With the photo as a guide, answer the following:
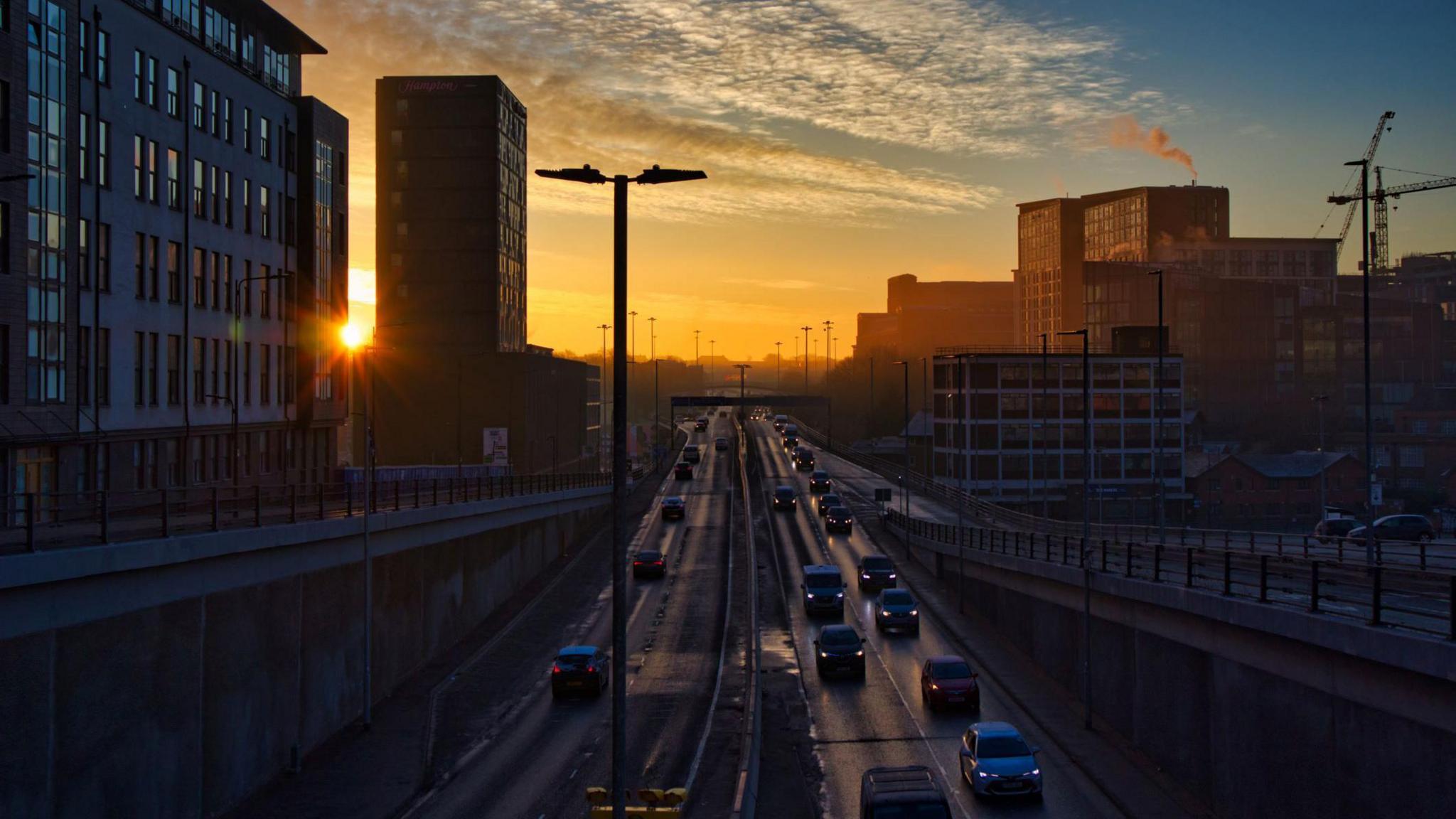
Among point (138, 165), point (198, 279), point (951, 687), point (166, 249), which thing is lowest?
point (951, 687)

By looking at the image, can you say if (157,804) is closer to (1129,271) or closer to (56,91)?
(56,91)

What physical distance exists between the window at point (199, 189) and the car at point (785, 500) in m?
52.0

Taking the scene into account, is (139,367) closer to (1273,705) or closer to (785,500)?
(1273,705)

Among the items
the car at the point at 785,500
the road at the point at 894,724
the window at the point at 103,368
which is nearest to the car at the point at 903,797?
the road at the point at 894,724

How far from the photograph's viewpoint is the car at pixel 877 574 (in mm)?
60062

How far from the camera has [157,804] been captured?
22.8 m

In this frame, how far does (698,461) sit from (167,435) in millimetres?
84903

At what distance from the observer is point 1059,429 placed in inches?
4171

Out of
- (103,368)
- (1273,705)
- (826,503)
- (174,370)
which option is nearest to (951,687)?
(1273,705)

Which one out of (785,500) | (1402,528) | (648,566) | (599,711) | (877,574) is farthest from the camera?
(785,500)

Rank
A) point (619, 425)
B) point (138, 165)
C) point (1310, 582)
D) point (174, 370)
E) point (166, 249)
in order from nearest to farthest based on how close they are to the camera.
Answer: point (619, 425)
point (1310, 582)
point (138, 165)
point (166, 249)
point (174, 370)

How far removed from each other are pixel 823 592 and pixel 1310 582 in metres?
30.8

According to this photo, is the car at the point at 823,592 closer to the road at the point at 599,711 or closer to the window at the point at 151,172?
the road at the point at 599,711

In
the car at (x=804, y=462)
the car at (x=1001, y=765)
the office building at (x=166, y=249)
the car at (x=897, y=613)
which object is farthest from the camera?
the car at (x=804, y=462)
